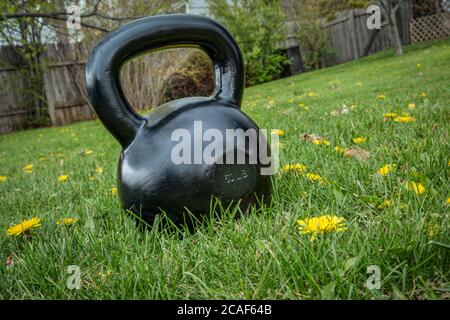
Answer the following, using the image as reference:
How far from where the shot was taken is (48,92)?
11.6 metres

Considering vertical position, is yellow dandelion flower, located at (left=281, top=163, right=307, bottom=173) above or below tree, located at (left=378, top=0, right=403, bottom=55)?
below

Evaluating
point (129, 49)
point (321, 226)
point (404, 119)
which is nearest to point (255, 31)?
point (404, 119)

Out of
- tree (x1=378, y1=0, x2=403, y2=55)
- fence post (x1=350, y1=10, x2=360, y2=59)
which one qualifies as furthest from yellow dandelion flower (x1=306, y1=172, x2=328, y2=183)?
fence post (x1=350, y1=10, x2=360, y2=59)

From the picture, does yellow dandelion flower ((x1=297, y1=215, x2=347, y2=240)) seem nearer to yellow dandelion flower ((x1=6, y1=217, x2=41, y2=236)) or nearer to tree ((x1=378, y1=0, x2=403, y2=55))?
yellow dandelion flower ((x1=6, y1=217, x2=41, y2=236))

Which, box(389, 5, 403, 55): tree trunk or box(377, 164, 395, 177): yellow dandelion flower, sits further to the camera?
box(389, 5, 403, 55): tree trunk

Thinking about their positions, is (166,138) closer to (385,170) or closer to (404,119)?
(385,170)

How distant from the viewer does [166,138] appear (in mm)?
1417

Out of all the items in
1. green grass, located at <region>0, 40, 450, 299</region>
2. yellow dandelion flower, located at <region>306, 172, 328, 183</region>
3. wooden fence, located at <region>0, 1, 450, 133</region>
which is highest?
wooden fence, located at <region>0, 1, 450, 133</region>

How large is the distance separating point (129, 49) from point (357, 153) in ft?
4.49

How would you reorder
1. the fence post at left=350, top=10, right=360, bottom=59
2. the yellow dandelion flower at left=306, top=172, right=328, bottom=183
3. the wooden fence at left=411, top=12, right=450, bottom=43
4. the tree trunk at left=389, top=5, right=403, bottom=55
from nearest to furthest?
the yellow dandelion flower at left=306, top=172, right=328, bottom=183
the tree trunk at left=389, top=5, right=403, bottom=55
the wooden fence at left=411, top=12, right=450, bottom=43
the fence post at left=350, top=10, right=360, bottom=59

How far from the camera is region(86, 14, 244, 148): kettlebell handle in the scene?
56.1 inches

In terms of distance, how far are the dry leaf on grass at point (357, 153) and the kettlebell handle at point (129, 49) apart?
2.77ft
